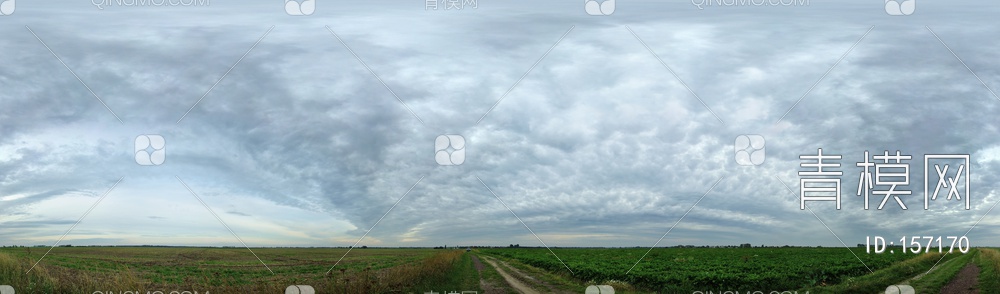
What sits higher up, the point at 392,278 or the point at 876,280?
the point at 392,278

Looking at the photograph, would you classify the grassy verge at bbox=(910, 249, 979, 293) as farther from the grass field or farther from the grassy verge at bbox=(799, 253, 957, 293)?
the grassy verge at bbox=(799, 253, 957, 293)

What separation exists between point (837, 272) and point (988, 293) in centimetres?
604

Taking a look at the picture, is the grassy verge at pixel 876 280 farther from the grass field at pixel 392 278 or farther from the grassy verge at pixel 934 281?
the grassy verge at pixel 934 281

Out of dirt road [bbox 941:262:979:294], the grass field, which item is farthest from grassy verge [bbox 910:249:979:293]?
dirt road [bbox 941:262:979:294]

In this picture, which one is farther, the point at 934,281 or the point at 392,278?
the point at 934,281

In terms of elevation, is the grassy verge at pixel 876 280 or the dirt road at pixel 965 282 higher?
the grassy verge at pixel 876 280

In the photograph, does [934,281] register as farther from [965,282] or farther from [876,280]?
[876,280]

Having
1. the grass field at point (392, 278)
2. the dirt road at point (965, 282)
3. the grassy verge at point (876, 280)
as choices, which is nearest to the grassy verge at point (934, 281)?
the grass field at point (392, 278)

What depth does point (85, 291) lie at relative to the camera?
14.2 metres

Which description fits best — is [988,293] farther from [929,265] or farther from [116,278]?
[116,278]

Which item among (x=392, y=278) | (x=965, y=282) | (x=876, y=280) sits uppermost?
(x=392, y=278)

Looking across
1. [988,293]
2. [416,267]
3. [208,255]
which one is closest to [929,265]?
[988,293]

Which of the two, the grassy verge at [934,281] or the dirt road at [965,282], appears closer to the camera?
the dirt road at [965,282]

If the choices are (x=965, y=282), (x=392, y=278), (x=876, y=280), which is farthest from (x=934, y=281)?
(x=392, y=278)
